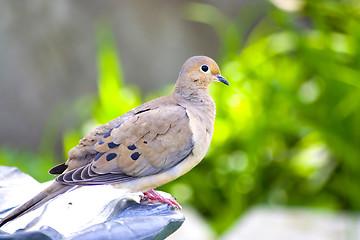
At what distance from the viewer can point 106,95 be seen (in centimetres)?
405

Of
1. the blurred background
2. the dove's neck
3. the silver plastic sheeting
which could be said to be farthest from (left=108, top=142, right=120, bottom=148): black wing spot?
the blurred background

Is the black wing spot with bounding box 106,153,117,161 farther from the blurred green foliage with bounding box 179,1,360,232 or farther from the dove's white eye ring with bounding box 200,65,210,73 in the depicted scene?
the blurred green foliage with bounding box 179,1,360,232

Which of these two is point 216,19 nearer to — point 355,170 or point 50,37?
point 50,37

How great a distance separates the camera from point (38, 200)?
4.82 ft

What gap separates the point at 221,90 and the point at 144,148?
2534 mm

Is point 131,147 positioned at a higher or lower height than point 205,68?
lower

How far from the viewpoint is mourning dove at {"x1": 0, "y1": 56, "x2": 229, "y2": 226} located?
5.34 ft

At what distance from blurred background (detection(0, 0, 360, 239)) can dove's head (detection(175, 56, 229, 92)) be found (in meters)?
2.05

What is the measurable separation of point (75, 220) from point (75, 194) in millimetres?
186

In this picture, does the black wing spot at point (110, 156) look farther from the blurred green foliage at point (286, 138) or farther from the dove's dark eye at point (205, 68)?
the blurred green foliage at point (286, 138)

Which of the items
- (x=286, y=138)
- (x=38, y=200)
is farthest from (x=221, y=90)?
(x=38, y=200)

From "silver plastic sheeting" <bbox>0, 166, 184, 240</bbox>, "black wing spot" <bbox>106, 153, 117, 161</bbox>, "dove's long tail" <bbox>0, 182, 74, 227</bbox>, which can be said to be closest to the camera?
"silver plastic sheeting" <bbox>0, 166, 184, 240</bbox>

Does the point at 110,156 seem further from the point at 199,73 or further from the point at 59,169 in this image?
the point at 199,73

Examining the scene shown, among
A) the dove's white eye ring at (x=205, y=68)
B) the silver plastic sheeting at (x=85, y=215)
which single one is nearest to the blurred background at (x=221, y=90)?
the silver plastic sheeting at (x=85, y=215)
